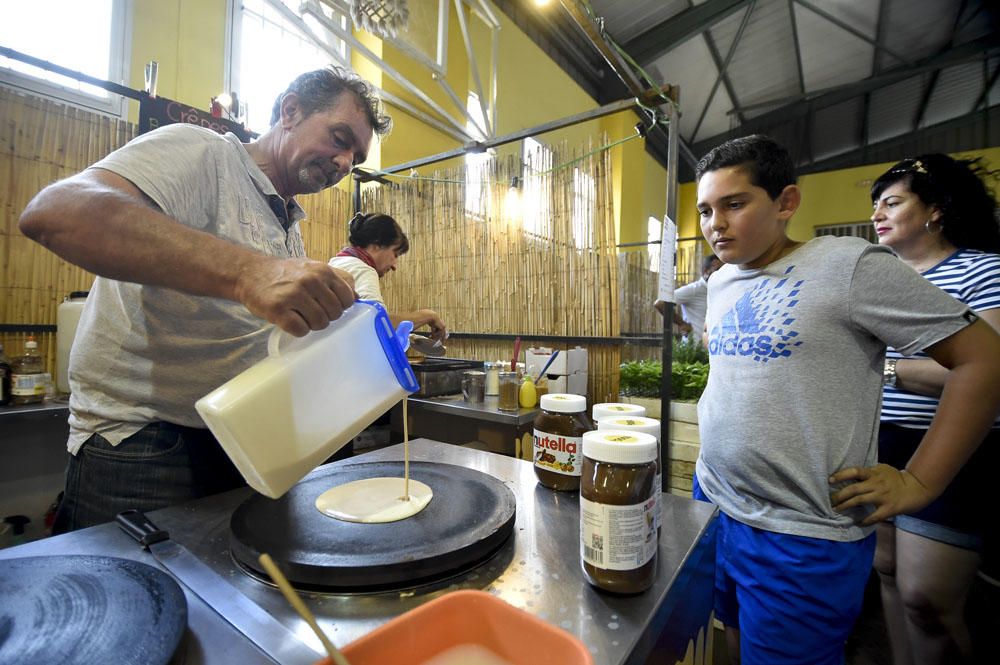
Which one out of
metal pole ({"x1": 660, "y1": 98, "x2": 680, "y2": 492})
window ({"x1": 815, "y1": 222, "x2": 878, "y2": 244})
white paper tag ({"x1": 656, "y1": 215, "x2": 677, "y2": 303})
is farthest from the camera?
window ({"x1": 815, "y1": 222, "x2": 878, "y2": 244})

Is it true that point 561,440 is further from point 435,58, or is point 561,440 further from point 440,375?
point 435,58

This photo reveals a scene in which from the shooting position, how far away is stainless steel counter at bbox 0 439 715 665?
50cm

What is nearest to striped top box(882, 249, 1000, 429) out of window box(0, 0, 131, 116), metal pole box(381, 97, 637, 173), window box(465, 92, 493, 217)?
metal pole box(381, 97, 637, 173)

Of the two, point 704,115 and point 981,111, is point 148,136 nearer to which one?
point 704,115

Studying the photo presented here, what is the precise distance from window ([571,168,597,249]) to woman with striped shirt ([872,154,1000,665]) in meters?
1.28

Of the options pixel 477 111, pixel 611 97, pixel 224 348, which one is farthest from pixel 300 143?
pixel 611 97

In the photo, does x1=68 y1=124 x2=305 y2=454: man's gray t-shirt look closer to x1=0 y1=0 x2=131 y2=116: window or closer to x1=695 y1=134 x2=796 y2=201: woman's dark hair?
x1=695 y1=134 x2=796 y2=201: woman's dark hair

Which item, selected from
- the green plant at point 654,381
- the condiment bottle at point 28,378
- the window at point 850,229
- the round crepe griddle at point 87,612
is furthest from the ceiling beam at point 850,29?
the condiment bottle at point 28,378

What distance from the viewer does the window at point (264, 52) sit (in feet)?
10.6

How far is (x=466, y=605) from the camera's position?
0.49 meters

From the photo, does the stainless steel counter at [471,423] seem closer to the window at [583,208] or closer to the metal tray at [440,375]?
the metal tray at [440,375]

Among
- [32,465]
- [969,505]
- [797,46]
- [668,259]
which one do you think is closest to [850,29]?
[797,46]

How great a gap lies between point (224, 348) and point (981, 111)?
12793 mm

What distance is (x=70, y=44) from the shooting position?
262 centimetres
